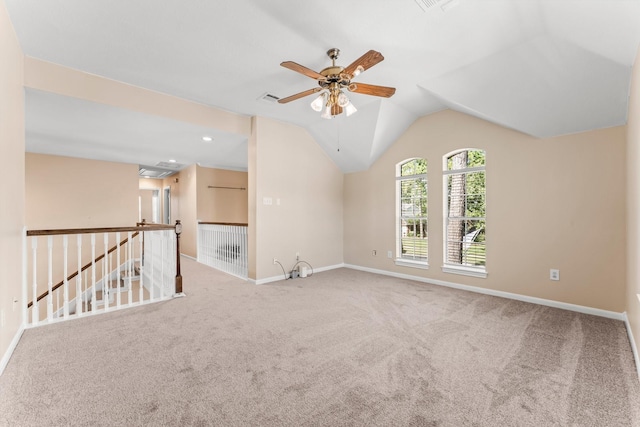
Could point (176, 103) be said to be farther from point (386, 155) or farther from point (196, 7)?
point (386, 155)

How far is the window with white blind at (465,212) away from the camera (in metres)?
4.13

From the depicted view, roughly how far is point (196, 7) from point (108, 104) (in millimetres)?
1966

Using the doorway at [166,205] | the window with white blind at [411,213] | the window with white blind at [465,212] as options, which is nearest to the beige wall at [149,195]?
the doorway at [166,205]

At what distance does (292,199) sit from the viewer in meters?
5.05

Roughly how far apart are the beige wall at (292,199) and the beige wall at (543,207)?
1.76 metres

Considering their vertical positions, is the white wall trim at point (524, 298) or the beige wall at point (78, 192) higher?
the beige wall at point (78, 192)

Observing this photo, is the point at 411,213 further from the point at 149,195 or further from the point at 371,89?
the point at 149,195

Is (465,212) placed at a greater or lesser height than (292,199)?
lesser

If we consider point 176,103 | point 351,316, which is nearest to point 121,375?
point 351,316

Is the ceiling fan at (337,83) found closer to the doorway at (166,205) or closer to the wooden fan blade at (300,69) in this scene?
the wooden fan blade at (300,69)

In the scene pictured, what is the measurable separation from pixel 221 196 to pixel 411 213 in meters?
5.20

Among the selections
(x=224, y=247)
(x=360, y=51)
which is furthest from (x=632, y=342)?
(x=224, y=247)

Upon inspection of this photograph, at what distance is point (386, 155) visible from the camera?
5.21m

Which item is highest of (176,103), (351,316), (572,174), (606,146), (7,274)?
(176,103)
